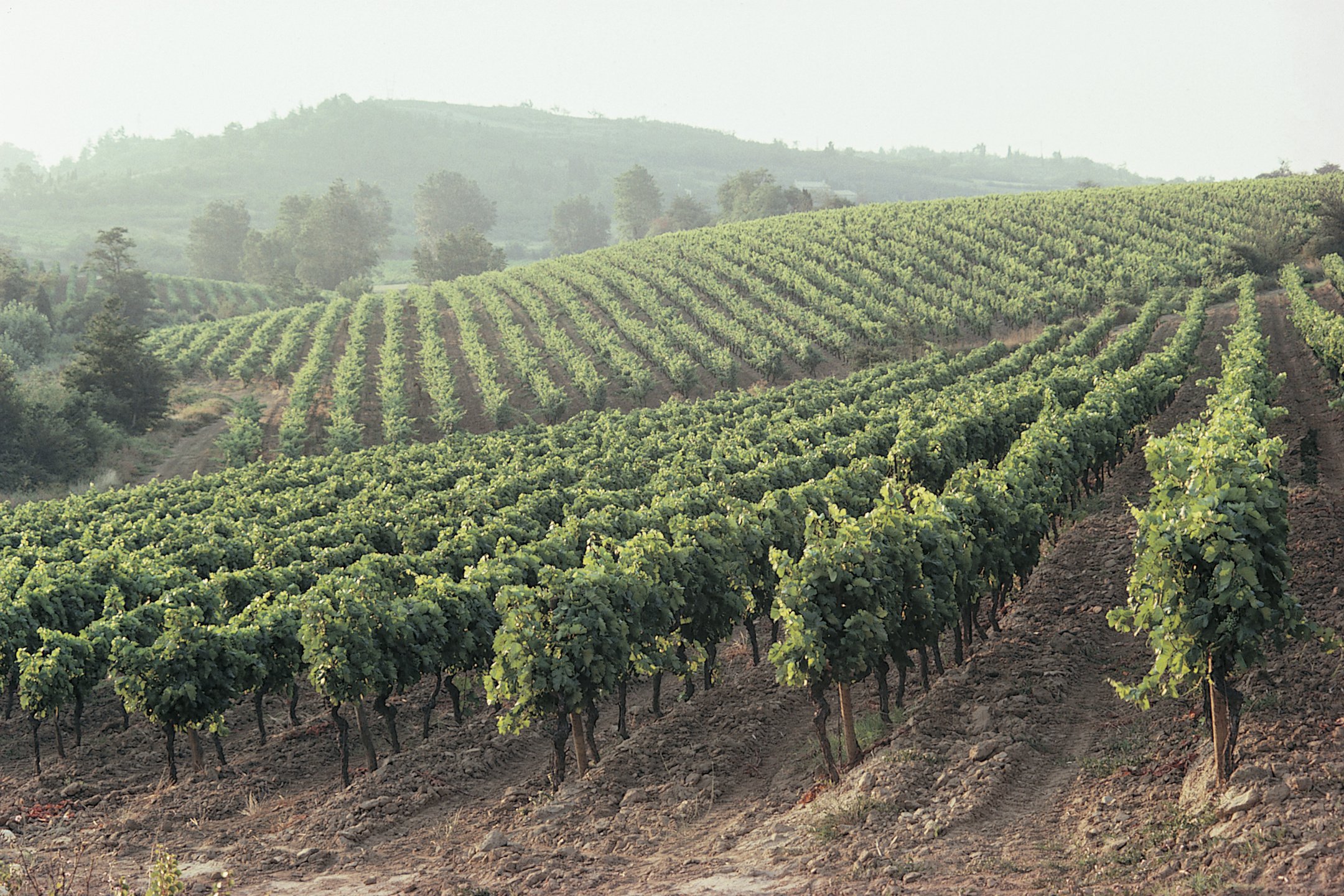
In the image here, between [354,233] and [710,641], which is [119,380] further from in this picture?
[354,233]

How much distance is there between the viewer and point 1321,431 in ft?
102

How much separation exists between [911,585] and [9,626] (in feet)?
56.4

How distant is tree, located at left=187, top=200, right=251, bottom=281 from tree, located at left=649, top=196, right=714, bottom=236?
218ft

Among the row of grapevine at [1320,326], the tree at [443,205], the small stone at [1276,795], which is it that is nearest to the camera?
the small stone at [1276,795]

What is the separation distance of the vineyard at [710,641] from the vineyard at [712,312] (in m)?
20.4

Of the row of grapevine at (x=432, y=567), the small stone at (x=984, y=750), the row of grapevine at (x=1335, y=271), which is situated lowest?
the small stone at (x=984, y=750)

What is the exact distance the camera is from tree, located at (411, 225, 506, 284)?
433 feet

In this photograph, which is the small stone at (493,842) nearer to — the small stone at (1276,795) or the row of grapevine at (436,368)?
the small stone at (1276,795)

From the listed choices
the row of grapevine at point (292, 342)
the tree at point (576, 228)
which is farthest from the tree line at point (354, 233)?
the row of grapevine at point (292, 342)

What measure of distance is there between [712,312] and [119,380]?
39664mm

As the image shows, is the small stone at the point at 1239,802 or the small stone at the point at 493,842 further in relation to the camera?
the small stone at the point at 493,842

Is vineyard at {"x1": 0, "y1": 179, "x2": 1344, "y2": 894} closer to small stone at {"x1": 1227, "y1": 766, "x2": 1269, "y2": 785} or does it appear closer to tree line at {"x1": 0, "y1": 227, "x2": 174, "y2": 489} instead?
small stone at {"x1": 1227, "y1": 766, "x2": 1269, "y2": 785}

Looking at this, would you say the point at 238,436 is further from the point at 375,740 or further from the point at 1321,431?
the point at 1321,431

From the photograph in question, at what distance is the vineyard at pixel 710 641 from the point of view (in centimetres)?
1129
